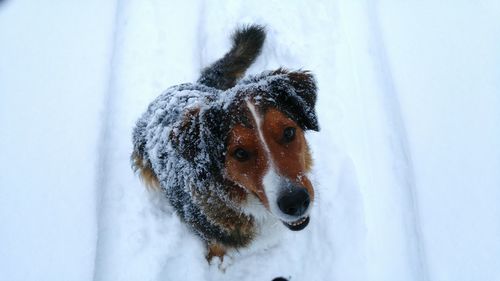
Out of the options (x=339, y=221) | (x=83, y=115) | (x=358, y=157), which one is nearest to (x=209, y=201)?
(x=339, y=221)

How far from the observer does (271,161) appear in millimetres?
2318

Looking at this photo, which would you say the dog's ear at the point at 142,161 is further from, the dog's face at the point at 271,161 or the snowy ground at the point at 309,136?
the dog's face at the point at 271,161

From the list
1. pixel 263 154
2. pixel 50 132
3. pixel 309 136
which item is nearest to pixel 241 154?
pixel 263 154

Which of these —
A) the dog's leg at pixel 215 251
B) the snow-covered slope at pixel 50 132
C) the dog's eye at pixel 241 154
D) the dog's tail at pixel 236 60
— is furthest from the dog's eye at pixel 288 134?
the snow-covered slope at pixel 50 132

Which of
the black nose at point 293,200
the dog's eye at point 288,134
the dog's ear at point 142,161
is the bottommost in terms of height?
the dog's ear at point 142,161

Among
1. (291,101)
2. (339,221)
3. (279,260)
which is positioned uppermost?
(291,101)

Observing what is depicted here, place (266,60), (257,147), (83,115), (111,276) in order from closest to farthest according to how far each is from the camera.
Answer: (257,147) → (111,276) → (83,115) → (266,60)

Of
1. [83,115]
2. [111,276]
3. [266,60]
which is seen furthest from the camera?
[266,60]

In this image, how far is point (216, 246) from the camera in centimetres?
323

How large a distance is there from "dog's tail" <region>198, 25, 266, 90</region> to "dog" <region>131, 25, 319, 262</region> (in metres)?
0.42

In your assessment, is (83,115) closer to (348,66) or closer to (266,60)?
(266,60)

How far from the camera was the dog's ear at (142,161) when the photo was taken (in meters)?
3.47

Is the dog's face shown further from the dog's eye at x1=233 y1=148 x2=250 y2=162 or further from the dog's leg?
the dog's leg

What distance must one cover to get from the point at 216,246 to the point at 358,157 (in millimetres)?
1589
